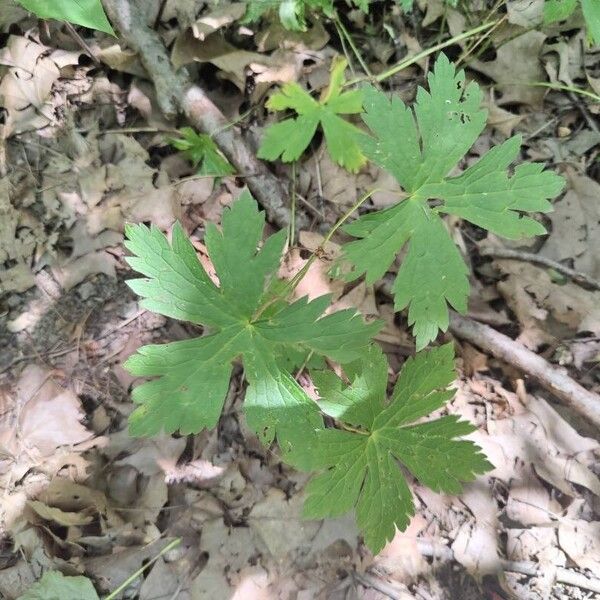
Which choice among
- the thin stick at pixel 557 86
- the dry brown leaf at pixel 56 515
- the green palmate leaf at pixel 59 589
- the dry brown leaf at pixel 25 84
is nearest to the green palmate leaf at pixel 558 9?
the thin stick at pixel 557 86

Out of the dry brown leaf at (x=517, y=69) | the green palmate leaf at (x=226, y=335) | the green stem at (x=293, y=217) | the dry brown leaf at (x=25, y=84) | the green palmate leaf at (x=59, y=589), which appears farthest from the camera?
the dry brown leaf at (x=517, y=69)

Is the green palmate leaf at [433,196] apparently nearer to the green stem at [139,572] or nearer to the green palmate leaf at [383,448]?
the green palmate leaf at [383,448]

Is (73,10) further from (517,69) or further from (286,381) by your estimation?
(517,69)

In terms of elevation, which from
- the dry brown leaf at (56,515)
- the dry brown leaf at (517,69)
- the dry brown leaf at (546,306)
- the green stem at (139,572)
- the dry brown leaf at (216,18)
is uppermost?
the dry brown leaf at (216,18)

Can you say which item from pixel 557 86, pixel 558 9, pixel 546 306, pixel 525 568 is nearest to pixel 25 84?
pixel 558 9

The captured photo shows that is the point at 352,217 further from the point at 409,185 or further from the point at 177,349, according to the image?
the point at 177,349
